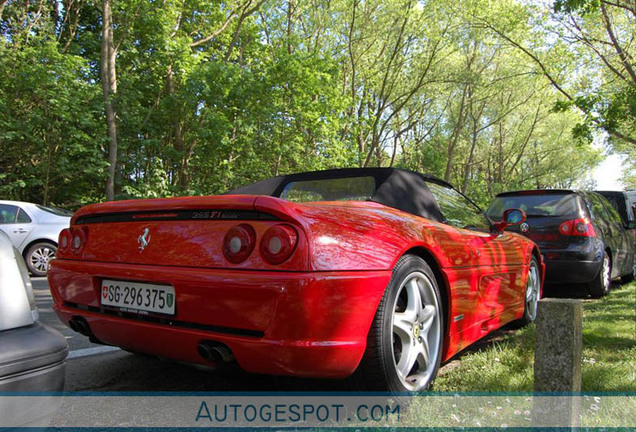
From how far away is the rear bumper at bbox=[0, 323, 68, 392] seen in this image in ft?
4.86

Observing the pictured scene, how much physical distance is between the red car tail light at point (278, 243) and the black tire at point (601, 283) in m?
5.69

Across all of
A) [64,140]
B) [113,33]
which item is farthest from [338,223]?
[113,33]

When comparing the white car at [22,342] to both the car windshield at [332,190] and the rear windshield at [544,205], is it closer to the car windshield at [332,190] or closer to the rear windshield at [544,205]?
the car windshield at [332,190]

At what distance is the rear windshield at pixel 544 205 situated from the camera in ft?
19.7

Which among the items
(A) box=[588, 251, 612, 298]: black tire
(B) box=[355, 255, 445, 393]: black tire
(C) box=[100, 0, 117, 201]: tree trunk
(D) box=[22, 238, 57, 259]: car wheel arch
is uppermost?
(C) box=[100, 0, 117, 201]: tree trunk

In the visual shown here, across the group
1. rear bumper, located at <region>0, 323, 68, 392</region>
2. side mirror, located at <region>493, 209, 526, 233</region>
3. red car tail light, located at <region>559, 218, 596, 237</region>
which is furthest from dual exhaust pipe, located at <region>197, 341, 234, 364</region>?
red car tail light, located at <region>559, 218, 596, 237</region>

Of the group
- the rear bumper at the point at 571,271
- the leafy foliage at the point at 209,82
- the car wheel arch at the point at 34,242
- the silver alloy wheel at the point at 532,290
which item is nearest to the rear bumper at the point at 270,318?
the silver alloy wheel at the point at 532,290

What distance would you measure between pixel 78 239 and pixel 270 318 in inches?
58.4

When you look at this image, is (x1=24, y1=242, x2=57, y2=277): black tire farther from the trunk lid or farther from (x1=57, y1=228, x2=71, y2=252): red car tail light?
the trunk lid

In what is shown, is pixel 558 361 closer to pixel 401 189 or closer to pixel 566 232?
pixel 401 189

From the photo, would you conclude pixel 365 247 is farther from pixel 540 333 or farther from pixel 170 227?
pixel 170 227

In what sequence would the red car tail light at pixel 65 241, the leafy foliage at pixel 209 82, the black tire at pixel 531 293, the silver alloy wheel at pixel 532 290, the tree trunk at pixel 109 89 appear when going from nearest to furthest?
1. the red car tail light at pixel 65 241
2. the black tire at pixel 531 293
3. the silver alloy wheel at pixel 532 290
4. the leafy foliage at pixel 209 82
5. the tree trunk at pixel 109 89

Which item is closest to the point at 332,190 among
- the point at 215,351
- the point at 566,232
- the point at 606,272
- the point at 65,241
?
the point at 215,351

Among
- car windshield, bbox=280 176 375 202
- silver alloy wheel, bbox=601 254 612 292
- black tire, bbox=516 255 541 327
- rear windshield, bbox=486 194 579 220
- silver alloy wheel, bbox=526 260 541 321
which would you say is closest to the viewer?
car windshield, bbox=280 176 375 202
